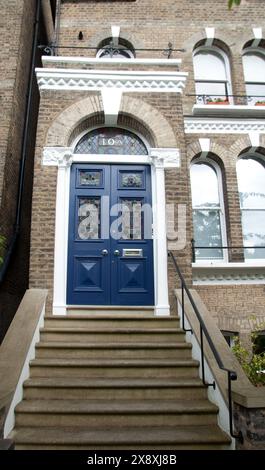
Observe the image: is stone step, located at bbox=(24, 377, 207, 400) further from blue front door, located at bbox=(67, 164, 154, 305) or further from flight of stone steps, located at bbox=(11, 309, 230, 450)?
blue front door, located at bbox=(67, 164, 154, 305)

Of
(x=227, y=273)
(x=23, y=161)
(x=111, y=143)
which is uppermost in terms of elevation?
(x=23, y=161)

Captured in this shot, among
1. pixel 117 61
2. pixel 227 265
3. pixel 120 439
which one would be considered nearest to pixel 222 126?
pixel 117 61

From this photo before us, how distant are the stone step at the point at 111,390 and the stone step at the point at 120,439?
525 mm

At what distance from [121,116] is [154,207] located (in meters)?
1.93

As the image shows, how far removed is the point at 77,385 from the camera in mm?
4465

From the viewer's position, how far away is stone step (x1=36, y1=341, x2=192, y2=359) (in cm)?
512

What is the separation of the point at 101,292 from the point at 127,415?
263cm

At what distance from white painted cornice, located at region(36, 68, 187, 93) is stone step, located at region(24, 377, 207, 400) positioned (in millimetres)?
5330

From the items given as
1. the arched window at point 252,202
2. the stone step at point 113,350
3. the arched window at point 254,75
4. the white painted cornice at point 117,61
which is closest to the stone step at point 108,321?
the stone step at point 113,350

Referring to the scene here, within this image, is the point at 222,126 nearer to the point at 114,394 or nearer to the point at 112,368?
the point at 112,368

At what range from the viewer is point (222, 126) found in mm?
8531

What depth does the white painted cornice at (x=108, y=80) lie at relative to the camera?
22.8 ft

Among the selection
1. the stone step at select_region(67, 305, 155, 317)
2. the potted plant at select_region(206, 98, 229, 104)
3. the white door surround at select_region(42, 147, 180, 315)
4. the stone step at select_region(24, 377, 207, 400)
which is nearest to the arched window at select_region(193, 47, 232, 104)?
the potted plant at select_region(206, 98, 229, 104)

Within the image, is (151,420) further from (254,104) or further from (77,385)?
(254,104)
